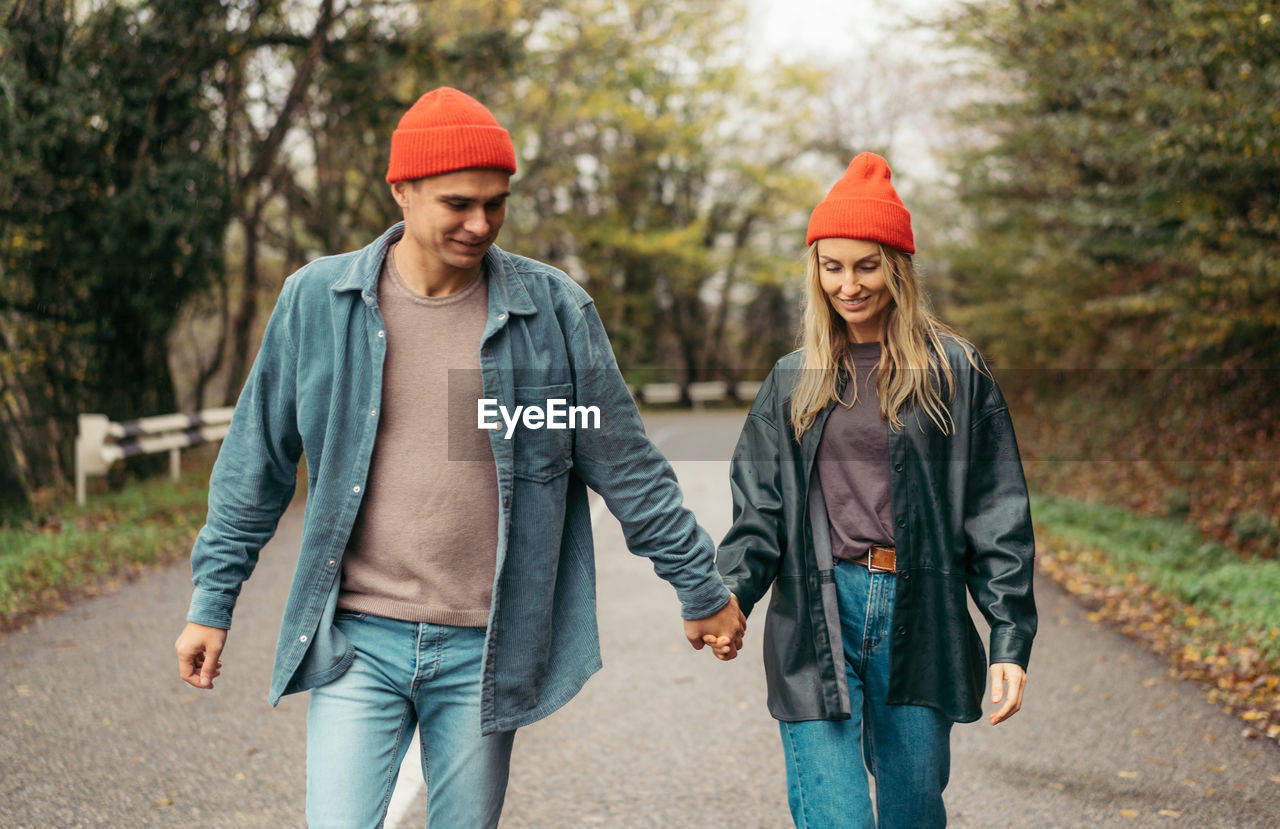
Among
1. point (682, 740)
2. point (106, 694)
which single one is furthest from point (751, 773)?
point (106, 694)

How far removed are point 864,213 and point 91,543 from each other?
860 centimetres

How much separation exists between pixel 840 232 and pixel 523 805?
2.61m

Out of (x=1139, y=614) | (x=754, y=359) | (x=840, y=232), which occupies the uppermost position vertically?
(x=840, y=232)

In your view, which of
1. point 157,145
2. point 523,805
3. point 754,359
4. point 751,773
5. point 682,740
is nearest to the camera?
point 523,805

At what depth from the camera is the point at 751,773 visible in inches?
201

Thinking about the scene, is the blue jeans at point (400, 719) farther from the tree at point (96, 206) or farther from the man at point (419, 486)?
the tree at point (96, 206)

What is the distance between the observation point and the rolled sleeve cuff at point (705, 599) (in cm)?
291

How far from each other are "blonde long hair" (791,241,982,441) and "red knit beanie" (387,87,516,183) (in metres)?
0.98

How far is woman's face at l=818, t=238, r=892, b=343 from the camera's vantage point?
127 inches

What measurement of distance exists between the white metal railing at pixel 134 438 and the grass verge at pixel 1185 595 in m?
9.01

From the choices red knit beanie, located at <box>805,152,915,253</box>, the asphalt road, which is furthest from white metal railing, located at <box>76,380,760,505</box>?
red knit beanie, located at <box>805,152,915,253</box>

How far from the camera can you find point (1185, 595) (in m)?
8.82

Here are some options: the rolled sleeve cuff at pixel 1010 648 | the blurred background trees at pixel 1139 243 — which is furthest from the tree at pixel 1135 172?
the rolled sleeve cuff at pixel 1010 648

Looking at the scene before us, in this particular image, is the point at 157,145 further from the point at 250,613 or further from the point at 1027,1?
the point at 1027,1
